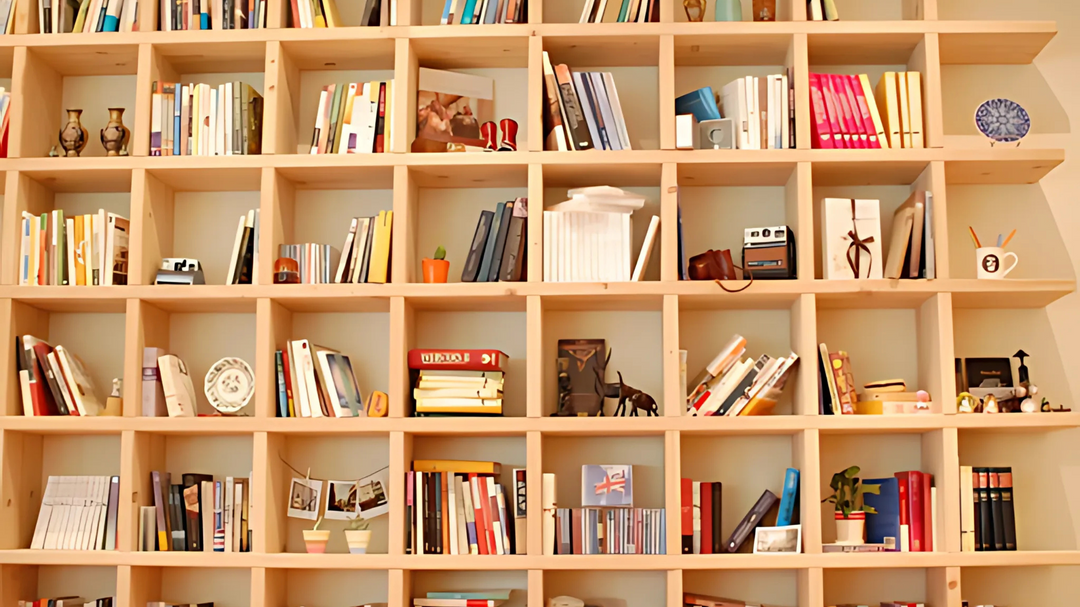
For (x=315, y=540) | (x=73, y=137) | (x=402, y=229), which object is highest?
(x=73, y=137)

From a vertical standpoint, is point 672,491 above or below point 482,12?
below

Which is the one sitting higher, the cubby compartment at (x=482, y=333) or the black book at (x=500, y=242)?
the black book at (x=500, y=242)

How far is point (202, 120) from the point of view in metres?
3.15

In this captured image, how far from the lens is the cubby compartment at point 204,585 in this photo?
315 centimetres

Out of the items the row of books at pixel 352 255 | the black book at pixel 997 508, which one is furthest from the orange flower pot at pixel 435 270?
the black book at pixel 997 508

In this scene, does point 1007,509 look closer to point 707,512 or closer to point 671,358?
point 707,512

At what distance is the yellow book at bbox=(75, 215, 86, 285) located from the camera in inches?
122

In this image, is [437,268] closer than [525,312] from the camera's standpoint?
Yes

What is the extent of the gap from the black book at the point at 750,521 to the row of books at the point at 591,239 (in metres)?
0.73

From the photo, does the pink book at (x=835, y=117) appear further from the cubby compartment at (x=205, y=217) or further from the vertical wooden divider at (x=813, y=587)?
the cubby compartment at (x=205, y=217)

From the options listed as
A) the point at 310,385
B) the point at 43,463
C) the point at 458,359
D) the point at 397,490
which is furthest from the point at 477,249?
the point at 43,463

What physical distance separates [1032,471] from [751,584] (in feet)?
2.95

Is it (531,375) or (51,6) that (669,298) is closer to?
(531,375)

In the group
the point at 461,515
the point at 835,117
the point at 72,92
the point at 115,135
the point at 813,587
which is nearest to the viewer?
the point at 813,587
